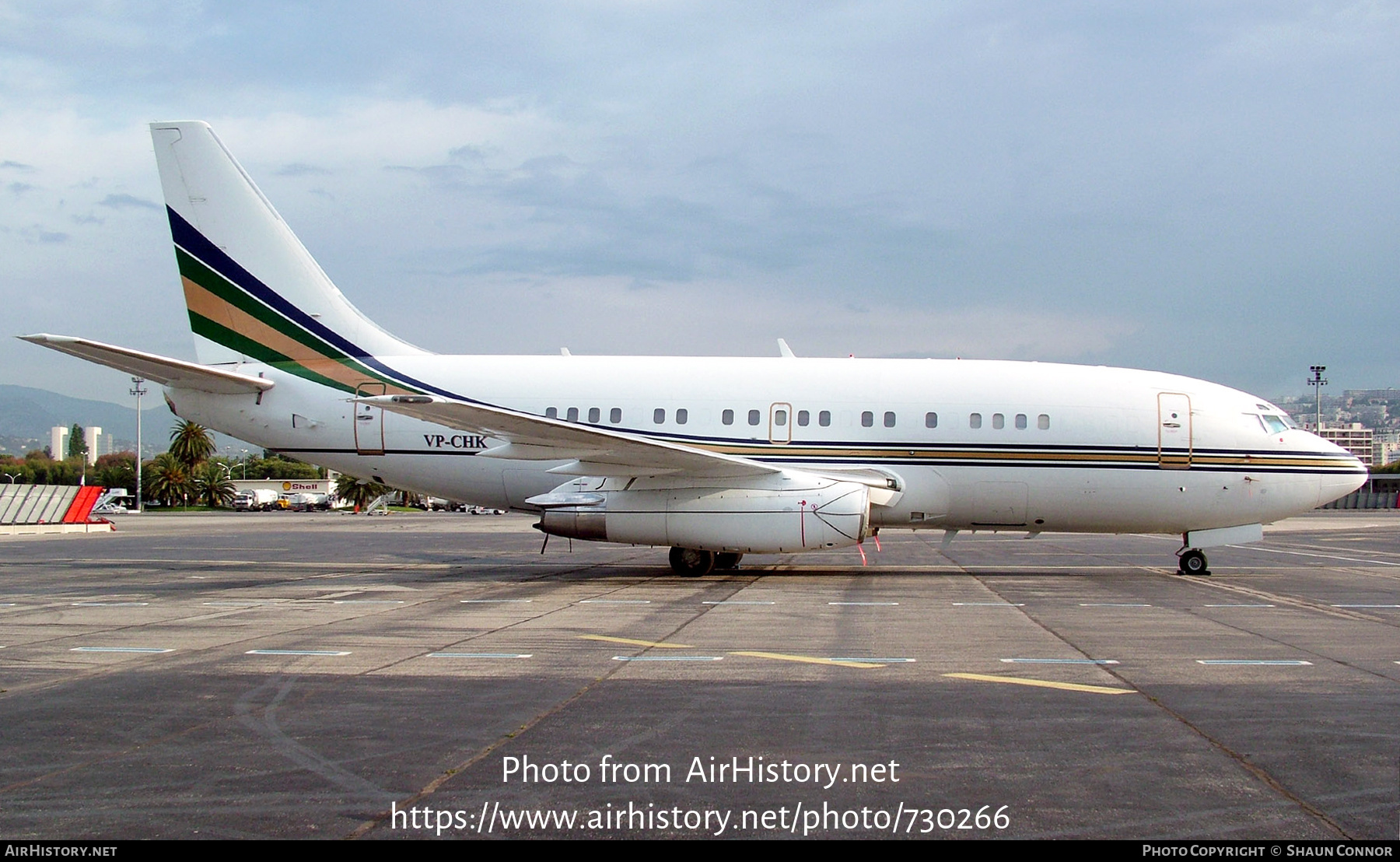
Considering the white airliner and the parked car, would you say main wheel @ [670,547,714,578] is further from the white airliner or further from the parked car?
the parked car

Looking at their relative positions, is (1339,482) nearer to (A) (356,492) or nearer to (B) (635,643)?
(B) (635,643)

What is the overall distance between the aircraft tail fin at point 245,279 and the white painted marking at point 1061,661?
45.1 feet

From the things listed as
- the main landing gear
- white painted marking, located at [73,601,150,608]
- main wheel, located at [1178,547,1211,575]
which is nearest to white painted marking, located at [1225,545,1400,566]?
main wheel, located at [1178,547,1211,575]

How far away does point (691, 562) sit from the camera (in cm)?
1880

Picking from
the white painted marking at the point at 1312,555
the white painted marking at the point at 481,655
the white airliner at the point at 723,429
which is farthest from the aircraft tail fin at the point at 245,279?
the white painted marking at the point at 1312,555

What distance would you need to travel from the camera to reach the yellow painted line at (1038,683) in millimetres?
7922

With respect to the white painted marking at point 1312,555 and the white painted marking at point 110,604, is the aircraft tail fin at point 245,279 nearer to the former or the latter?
the white painted marking at point 110,604

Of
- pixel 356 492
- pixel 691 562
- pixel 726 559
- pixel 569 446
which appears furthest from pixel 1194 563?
pixel 356 492

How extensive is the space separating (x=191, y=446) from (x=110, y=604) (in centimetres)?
10177

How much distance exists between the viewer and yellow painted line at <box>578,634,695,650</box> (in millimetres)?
10123

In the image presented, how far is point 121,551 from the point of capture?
25938 millimetres

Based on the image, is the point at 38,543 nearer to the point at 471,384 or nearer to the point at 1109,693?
the point at 471,384

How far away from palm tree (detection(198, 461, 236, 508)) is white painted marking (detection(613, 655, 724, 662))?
372 ft
